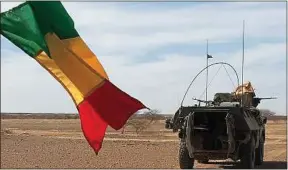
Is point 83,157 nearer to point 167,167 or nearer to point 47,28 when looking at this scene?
point 167,167

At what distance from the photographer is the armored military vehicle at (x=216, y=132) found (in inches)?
592

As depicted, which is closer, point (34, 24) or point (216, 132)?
point (34, 24)

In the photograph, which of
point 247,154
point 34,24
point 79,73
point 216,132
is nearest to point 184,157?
point 216,132

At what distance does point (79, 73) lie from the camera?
8.32 m

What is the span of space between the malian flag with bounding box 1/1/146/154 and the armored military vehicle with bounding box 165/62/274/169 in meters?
6.87

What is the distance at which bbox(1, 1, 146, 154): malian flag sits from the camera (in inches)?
313

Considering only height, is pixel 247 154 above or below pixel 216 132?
below

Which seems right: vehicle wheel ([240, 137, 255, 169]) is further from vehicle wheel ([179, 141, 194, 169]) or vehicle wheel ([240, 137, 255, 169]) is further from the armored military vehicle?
vehicle wheel ([179, 141, 194, 169])

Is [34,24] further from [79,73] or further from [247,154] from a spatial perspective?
[247,154]

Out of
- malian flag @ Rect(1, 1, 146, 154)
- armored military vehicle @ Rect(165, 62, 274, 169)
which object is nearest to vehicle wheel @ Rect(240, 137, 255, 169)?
armored military vehicle @ Rect(165, 62, 274, 169)

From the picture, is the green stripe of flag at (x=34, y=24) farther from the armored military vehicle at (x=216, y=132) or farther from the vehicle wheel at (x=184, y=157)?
the vehicle wheel at (x=184, y=157)

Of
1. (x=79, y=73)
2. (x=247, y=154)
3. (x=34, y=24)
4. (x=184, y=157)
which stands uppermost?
(x=34, y=24)

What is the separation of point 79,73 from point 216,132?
847 cm

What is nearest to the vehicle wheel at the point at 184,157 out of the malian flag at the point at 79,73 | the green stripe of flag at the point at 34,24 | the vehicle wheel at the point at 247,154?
the vehicle wheel at the point at 247,154
